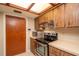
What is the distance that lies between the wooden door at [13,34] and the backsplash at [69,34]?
87 cm

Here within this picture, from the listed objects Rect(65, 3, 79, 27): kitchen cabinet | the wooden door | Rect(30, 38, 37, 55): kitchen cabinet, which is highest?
Rect(65, 3, 79, 27): kitchen cabinet

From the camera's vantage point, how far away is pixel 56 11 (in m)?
1.49

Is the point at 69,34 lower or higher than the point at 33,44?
higher

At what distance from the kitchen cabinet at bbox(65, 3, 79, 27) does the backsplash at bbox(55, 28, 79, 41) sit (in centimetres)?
24

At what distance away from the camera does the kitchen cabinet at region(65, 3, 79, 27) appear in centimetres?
109

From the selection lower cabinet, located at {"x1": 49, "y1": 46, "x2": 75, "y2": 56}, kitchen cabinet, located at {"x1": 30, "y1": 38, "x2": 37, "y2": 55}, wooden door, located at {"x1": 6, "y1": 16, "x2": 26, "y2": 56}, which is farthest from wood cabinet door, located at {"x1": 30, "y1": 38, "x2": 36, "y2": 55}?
lower cabinet, located at {"x1": 49, "y1": 46, "x2": 75, "y2": 56}

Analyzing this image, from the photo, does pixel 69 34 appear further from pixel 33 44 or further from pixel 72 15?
pixel 33 44

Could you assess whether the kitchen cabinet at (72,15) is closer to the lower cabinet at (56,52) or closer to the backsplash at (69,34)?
the backsplash at (69,34)

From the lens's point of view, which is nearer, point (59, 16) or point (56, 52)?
point (56, 52)

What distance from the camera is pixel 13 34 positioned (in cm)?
146

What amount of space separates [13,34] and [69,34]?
1.17 metres

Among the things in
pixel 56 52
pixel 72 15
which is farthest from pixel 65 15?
pixel 56 52

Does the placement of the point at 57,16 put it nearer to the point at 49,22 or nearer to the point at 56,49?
the point at 49,22

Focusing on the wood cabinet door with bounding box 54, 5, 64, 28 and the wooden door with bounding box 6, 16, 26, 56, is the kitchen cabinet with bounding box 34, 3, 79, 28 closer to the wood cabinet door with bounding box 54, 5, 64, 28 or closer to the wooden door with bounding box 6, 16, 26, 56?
the wood cabinet door with bounding box 54, 5, 64, 28
